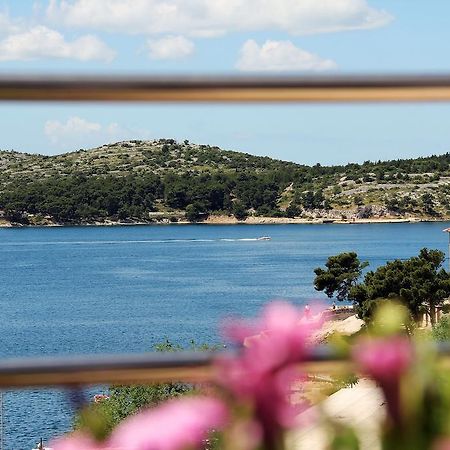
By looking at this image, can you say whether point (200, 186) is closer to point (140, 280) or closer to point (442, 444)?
point (140, 280)

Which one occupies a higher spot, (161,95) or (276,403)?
(161,95)

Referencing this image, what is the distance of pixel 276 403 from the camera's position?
36cm

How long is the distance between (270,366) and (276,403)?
0.01 meters

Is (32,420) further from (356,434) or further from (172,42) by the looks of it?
(172,42)

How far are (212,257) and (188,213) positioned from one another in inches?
120

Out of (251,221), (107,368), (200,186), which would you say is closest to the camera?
(107,368)

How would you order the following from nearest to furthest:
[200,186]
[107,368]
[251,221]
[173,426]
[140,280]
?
1. [173,426]
2. [107,368]
3. [140,280]
4. [200,186]
5. [251,221]

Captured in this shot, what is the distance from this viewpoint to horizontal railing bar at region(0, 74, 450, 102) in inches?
28.7

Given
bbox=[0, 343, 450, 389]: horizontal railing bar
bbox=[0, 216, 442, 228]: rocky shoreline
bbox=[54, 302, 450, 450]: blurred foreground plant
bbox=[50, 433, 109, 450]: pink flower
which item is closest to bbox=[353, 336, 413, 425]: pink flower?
bbox=[54, 302, 450, 450]: blurred foreground plant

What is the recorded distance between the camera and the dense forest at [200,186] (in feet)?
168

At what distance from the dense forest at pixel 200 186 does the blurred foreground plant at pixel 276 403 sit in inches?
1973

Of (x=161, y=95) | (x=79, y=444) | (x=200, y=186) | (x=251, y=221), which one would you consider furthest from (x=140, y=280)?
(x=79, y=444)

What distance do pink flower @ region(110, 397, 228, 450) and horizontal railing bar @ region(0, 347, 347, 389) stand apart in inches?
12.4

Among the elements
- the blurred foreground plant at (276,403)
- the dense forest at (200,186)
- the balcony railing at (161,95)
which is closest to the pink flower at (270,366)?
the blurred foreground plant at (276,403)
